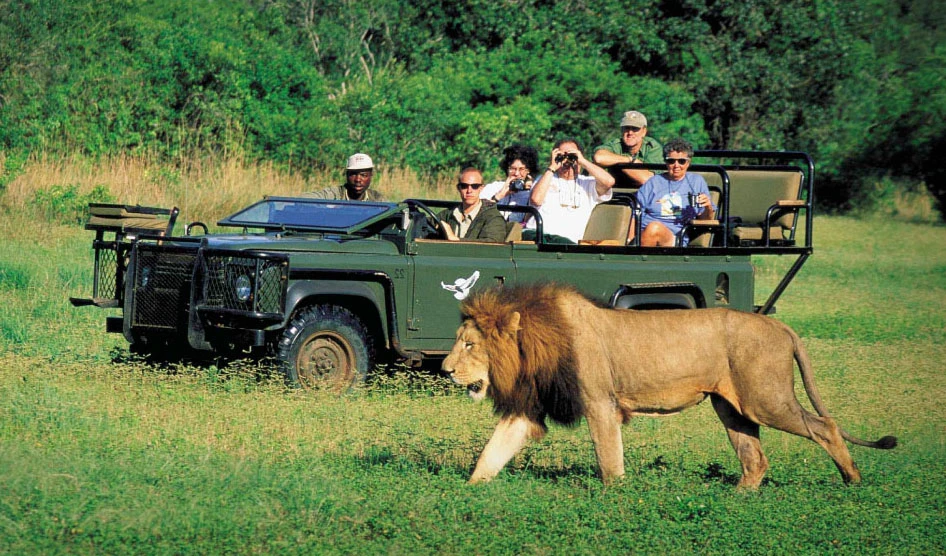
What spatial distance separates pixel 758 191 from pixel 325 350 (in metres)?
3.93

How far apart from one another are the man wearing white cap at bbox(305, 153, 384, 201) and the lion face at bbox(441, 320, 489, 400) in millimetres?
4206

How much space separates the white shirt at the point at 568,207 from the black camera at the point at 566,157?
0.17 metres

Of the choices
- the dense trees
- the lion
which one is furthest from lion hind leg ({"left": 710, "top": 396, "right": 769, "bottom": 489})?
the dense trees

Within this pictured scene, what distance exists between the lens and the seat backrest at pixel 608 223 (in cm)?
972

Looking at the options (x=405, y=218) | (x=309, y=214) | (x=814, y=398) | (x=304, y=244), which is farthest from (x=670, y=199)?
(x=814, y=398)

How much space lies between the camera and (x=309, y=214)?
9.41 metres

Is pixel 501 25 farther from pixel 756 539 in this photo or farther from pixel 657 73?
pixel 756 539

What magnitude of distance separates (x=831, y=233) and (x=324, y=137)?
1144 centimetres

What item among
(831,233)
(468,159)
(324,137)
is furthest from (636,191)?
(831,233)

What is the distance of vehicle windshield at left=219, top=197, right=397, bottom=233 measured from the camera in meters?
9.20

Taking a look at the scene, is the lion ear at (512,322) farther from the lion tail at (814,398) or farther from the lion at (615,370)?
the lion tail at (814,398)

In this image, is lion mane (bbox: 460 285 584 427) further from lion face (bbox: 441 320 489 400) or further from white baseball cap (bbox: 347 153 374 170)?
white baseball cap (bbox: 347 153 374 170)

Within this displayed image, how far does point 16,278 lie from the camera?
12.8m

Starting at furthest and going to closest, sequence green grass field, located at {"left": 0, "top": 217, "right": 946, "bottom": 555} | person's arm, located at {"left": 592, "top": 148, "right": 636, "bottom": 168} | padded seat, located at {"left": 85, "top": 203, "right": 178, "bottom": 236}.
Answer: person's arm, located at {"left": 592, "top": 148, "right": 636, "bottom": 168} → padded seat, located at {"left": 85, "top": 203, "right": 178, "bottom": 236} → green grass field, located at {"left": 0, "top": 217, "right": 946, "bottom": 555}
